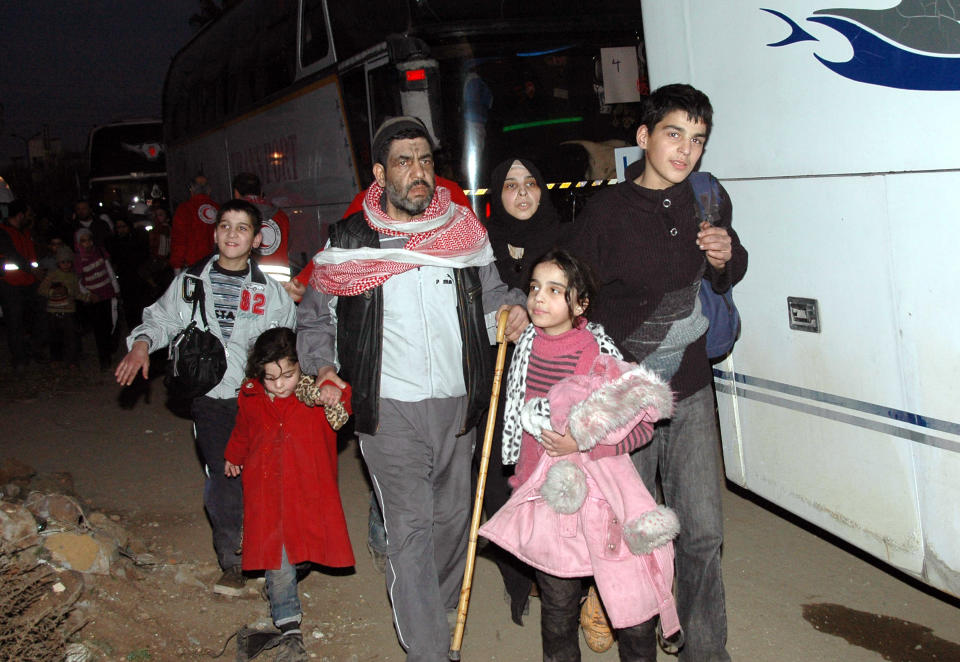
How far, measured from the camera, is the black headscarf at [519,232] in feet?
15.9

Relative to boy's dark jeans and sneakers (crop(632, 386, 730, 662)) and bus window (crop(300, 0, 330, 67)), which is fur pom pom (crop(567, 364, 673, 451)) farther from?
bus window (crop(300, 0, 330, 67))

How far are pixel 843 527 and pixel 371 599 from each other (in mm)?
2429

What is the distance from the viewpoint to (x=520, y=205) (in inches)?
192

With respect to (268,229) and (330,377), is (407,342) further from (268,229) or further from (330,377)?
(268,229)

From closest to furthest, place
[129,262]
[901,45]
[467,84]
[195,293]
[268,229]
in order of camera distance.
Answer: [901,45] → [195,293] → [268,229] → [467,84] → [129,262]

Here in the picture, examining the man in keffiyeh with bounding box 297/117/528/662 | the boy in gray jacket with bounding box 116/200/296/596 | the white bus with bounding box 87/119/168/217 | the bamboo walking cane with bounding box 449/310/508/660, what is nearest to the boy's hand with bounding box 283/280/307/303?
the boy in gray jacket with bounding box 116/200/296/596

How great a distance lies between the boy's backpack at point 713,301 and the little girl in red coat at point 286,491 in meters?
1.77

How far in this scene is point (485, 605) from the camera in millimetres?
4898

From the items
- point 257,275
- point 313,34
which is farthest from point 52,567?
point 313,34

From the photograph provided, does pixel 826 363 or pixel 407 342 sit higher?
pixel 407 342

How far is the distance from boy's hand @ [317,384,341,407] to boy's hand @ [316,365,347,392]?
1cm

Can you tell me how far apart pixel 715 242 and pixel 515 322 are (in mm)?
893

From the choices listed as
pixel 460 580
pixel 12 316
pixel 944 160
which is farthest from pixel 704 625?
pixel 12 316

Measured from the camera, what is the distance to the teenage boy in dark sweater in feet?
12.0
